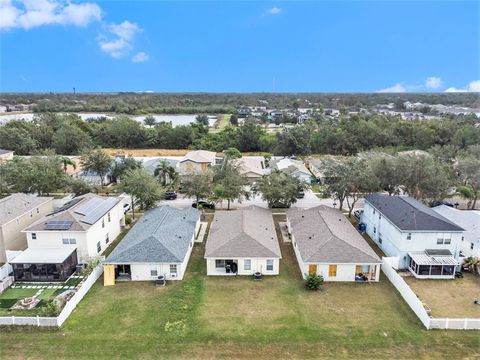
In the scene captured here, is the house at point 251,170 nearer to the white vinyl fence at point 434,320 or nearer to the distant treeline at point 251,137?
the distant treeline at point 251,137

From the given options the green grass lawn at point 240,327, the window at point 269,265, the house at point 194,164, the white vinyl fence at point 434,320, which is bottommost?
the green grass lawn at point 240,327

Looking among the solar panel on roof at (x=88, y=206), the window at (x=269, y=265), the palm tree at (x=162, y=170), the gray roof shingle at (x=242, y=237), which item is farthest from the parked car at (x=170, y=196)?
the window at (x=269, y=265)

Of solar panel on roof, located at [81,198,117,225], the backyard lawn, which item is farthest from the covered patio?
solar panel on roof, located at [81,198,117,225]

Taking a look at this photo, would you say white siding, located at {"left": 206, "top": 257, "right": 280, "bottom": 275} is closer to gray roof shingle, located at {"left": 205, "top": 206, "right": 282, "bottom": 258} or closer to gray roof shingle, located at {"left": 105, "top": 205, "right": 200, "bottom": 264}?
gray roof shingle, located at {"left": 205, "top": 206, "right": 282, "bottom": 258}

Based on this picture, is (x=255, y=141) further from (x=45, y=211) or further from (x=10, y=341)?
(x=10, y=341)

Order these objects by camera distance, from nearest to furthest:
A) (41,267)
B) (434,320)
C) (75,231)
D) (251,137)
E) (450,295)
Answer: (434,320) → (450,295) → (41,267) → (75,231) → (251,137)

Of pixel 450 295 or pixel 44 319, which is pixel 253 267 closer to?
pixel 450 295

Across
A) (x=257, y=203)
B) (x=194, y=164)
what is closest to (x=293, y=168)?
(x=257, y=203)
